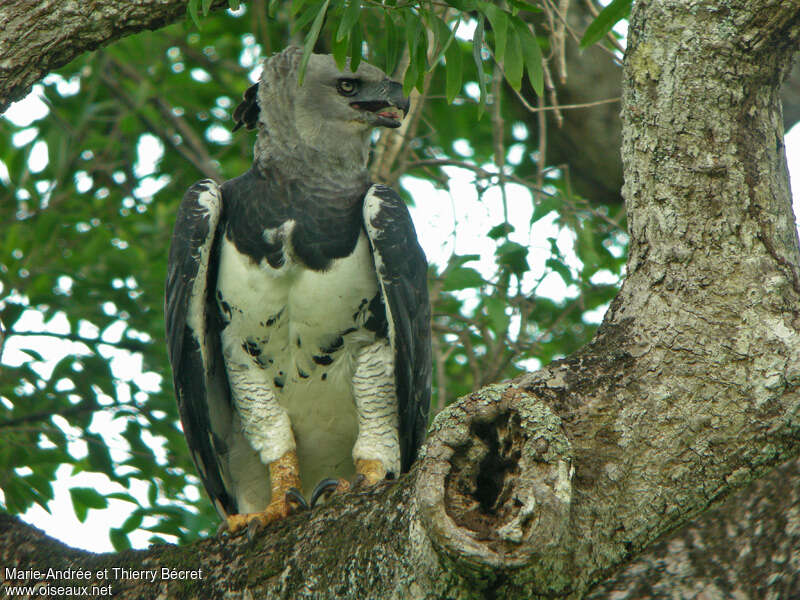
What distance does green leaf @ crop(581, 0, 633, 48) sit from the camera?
9.16ft

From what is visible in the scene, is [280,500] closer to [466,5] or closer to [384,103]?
[384,103]

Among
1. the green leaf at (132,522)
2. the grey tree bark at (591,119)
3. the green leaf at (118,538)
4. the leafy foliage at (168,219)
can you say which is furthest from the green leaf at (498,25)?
the grey tree bark at (591,119)

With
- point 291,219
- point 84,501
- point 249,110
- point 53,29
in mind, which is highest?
point 53,29

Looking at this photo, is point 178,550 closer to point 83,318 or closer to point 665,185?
point 665,185

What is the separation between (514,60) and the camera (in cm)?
283

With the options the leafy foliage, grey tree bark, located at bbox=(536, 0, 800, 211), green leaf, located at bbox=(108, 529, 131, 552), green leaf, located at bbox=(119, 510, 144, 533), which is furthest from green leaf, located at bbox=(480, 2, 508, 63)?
grey tree bark, located at bbox=(536, 0, 800, 211)

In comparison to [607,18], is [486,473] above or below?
below

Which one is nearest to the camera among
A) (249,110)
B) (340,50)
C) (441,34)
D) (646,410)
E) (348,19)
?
(646,410)

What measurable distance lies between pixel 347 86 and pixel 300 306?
1147 mm

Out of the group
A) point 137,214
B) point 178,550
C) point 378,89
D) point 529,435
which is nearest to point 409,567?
point 529,435

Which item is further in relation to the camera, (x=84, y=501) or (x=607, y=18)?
(x=84, y=501)

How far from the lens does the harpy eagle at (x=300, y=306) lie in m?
3.82

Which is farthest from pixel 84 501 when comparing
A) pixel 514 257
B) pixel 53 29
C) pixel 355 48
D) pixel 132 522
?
pixel 355 48

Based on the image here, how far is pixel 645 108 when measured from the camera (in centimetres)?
259
